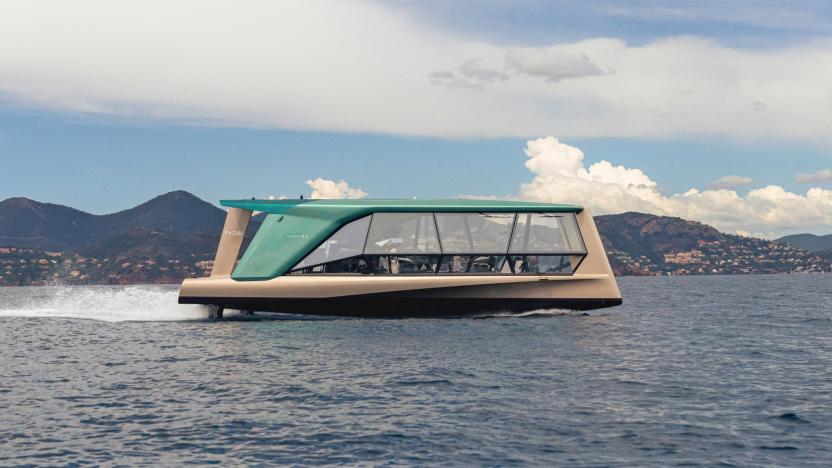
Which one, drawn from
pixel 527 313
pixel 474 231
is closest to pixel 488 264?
pixel 474 231

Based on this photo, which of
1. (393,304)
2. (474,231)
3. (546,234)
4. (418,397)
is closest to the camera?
(418,397)

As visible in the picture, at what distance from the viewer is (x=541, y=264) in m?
32.8

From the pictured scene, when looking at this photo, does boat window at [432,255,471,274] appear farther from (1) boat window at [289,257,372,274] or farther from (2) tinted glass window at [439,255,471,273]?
(1) boat window at [289,257,372,274]

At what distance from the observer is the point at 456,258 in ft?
107

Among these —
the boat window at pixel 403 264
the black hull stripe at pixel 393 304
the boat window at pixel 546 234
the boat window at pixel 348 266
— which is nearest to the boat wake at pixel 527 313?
the black hull stripe at pixel 393 304

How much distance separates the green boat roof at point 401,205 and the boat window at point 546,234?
0.33m

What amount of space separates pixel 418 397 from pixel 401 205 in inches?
650

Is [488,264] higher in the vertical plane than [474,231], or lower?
lower

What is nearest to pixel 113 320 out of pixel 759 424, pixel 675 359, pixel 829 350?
pixel 675 359

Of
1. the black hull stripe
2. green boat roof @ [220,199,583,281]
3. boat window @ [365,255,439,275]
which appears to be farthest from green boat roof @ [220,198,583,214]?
the black hull stripe

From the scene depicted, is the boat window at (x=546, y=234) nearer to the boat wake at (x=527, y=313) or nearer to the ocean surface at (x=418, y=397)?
the boat wake at (x=527, y=313)

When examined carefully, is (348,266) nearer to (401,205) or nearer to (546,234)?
(401,205)

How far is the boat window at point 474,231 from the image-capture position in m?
32.5

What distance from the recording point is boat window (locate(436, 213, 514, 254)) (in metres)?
32.5
